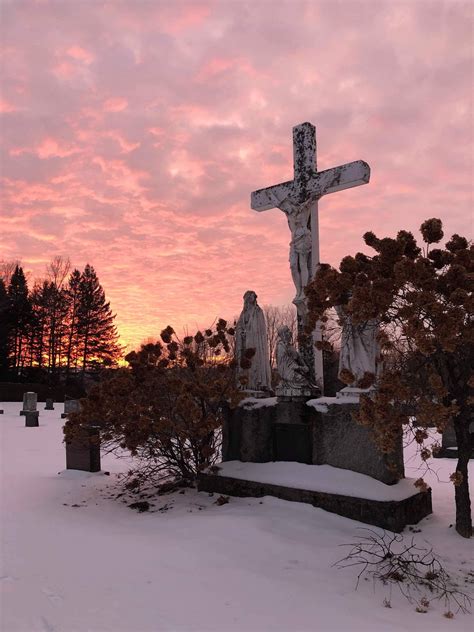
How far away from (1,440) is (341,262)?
43.5ft

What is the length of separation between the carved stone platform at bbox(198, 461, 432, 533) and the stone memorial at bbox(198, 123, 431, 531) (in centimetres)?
1

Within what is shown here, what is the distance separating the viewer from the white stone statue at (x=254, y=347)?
752 centimetres

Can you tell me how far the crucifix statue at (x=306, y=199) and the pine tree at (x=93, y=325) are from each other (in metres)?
38.7

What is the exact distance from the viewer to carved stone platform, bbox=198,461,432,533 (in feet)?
17.5

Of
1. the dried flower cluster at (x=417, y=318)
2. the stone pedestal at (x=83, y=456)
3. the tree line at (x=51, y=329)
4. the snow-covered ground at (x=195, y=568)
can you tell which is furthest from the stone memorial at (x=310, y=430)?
the tree line at (x=51, y=329)

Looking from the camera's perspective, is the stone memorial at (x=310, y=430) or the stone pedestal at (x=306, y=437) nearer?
the stone memorial at (x=310, y=430)

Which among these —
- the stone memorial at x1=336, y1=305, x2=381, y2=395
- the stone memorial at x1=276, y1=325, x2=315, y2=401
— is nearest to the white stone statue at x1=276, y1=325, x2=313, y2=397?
the stone memorial at x1=276, y1=325, x2=315, y2=401

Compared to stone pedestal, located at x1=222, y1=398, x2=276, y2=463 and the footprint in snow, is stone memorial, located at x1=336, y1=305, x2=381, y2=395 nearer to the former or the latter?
stone pedestal, located at x1=222, y1=398, x2=276, y2=463

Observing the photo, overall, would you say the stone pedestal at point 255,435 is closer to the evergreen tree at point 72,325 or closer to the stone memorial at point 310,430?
the stone memorial at point 310,430

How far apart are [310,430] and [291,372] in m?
0.83

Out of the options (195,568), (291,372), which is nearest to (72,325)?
(291,372)

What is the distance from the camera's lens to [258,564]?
4355mm

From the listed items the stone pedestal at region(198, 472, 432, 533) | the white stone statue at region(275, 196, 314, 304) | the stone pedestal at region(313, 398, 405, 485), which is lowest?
the stone pedestal at region(198, 472, 432, 533)

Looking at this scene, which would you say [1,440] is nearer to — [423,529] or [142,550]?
[142,550]
